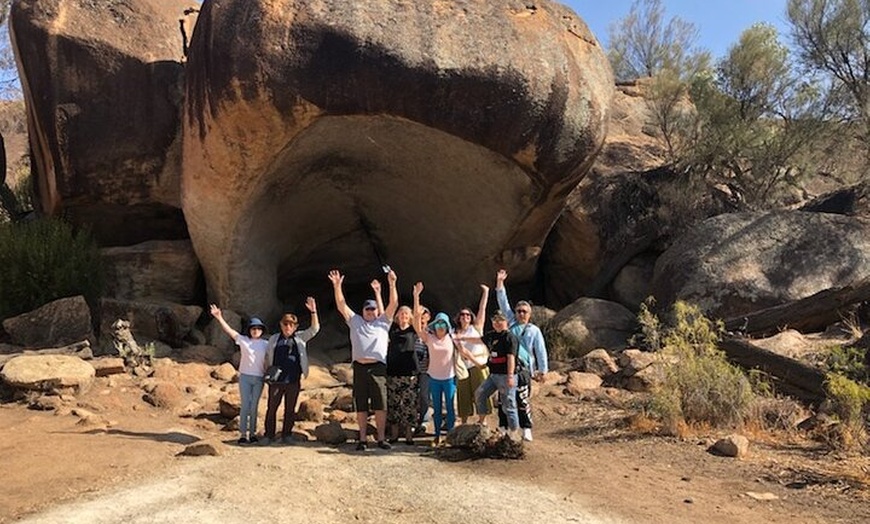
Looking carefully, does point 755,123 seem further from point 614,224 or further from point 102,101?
point 102,101

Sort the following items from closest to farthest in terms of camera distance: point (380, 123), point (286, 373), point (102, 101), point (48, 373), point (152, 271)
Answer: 1. point (286, 373)
2. point (48, 373)
3. point (380, 123)
4. point (102, 101)
5. point (152, 271)

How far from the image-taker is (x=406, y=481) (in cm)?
489

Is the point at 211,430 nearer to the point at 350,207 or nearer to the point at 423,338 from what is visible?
the point at 423,338

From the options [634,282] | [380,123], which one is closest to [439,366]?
[380,123]

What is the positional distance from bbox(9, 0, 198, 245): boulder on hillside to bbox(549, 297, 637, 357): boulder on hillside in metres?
5.69

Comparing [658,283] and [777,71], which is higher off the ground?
[777,71]

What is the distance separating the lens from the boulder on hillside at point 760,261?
10.0 meters

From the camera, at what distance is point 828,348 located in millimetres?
7613

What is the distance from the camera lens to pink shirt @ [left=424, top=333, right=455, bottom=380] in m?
6.11

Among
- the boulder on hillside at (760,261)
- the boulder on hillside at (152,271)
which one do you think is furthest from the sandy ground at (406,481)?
the boulder on hillside at (760,261)

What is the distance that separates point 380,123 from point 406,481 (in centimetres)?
505

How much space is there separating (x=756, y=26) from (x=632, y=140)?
126 inches

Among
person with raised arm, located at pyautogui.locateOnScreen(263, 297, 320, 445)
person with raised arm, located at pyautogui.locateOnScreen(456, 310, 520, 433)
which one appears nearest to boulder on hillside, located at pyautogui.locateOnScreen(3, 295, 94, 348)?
person with raised arm, located at pyautogui.locateOnScreen(263, 297, 320, 445)

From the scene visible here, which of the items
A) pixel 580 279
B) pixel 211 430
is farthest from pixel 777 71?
pixel 211 430
